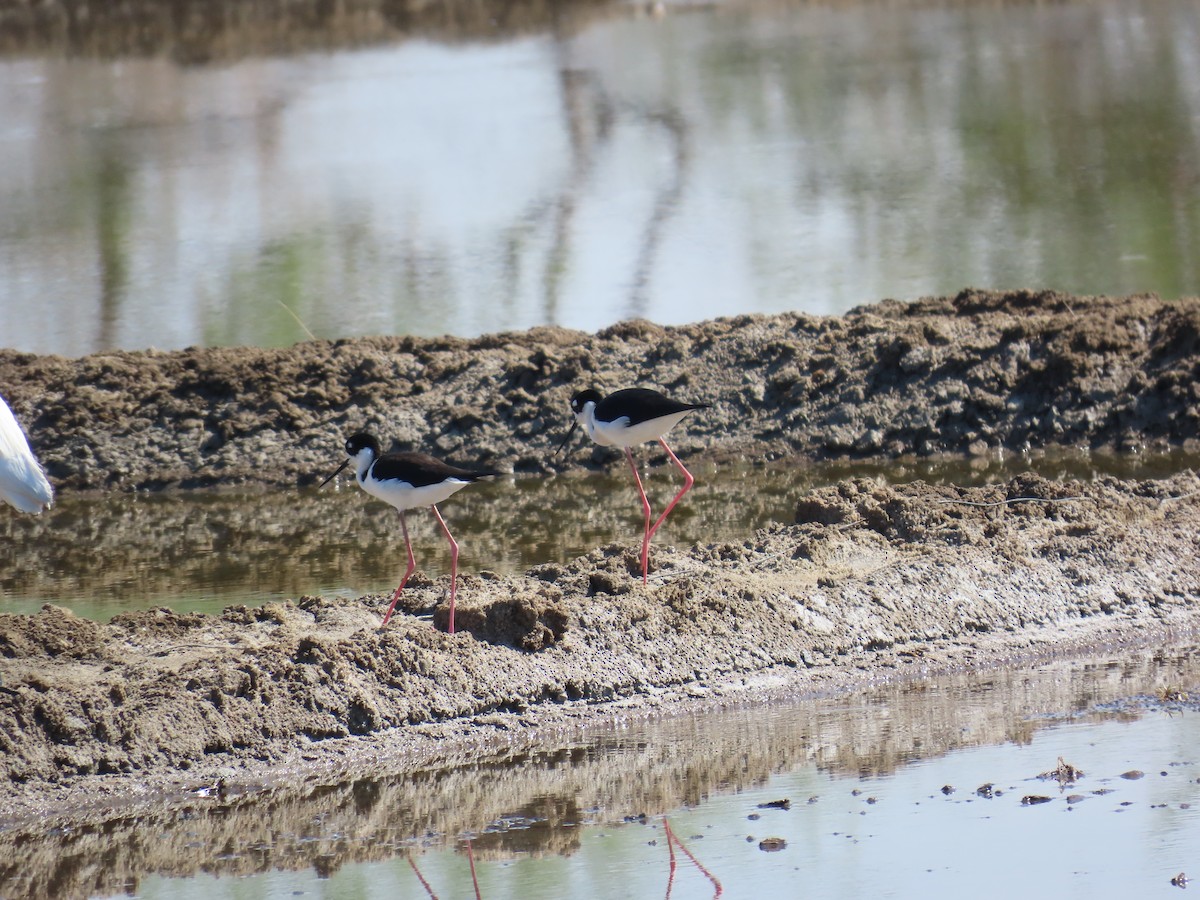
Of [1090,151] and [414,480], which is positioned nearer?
[414,480]

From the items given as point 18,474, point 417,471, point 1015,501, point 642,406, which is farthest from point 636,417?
point 18,474

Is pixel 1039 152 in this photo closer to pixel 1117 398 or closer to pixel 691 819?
pixel 1117 398

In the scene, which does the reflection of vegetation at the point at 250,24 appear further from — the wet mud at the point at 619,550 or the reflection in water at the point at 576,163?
the wet mud at the point at 619,550

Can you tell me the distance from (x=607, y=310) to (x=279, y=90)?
10.6 m

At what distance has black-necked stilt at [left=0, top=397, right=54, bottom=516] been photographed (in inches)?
295

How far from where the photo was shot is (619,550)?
849 cm

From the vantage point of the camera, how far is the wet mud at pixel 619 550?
6.61 meters

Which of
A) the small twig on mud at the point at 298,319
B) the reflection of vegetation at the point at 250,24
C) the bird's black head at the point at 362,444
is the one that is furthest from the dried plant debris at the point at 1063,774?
the reflection of vegetation at the point at 250,24

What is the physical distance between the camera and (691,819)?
582 cm

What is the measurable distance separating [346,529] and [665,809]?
16.1 ft

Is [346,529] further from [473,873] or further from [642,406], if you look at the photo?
[473,873]

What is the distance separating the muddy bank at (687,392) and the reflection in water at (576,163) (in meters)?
1.71

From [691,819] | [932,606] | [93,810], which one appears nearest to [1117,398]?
[932,606]

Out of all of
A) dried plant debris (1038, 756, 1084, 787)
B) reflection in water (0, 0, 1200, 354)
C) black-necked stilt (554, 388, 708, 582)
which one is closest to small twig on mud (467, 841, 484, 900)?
dried plant debris (1038, 756, 1084, 787)
